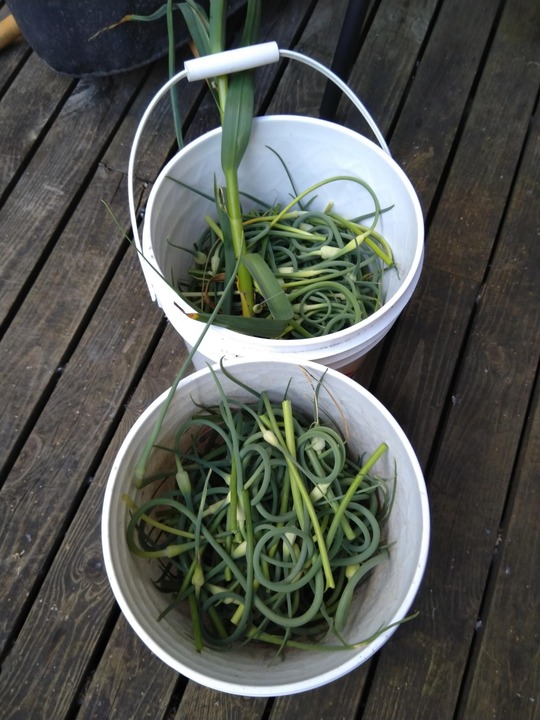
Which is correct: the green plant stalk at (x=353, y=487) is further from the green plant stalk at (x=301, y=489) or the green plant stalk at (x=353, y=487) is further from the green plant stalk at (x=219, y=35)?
the green plant stalk at (x=219, y=35)

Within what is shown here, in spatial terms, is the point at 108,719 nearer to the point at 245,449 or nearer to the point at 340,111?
the point at 245,449

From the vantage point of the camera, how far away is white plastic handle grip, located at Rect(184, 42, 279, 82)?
66 cm

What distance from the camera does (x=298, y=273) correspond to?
74 cm

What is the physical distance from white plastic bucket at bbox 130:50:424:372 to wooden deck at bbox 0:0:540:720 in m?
0.19

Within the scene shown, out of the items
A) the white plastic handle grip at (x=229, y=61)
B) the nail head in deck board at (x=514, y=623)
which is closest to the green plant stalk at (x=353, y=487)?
the nail head in deck board at (x=514, y=623)

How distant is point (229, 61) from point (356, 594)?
53cm

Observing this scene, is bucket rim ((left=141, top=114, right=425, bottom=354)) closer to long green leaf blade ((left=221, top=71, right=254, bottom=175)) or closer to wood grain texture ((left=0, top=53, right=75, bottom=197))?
long green leaf blade ((left=221, top=71, right=254, bottom=175))

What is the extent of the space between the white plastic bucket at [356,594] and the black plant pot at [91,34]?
591mm

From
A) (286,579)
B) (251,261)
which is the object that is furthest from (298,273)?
(286,579)

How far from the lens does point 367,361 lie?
899 mm

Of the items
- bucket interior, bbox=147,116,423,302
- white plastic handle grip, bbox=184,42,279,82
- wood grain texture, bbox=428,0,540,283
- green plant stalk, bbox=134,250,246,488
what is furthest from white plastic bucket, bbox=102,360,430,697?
wood grain texture, bbox=428,0,540,283

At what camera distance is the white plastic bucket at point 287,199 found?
0.62 meters

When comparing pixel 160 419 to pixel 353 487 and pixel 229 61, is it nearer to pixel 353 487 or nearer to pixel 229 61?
pixel 353 487

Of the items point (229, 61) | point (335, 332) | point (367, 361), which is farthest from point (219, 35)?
point (367, 361)
